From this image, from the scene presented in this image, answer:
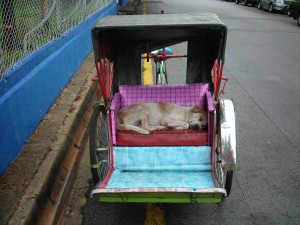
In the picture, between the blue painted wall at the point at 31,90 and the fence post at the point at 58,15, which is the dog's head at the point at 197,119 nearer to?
the blue painted wall at the point at 31,90

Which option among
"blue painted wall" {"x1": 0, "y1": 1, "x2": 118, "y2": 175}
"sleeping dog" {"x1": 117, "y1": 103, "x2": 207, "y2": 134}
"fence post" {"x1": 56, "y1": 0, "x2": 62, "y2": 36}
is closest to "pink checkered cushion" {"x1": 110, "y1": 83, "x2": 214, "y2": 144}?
"sleeping dog" {"x1": 117, "y1": 103, "x2": 207, "y2": 134}

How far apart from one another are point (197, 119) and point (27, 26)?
8.73 feet

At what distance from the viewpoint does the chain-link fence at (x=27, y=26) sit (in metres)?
3.70

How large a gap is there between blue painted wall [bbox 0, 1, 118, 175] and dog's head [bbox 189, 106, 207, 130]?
197 cm

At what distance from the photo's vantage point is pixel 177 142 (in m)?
3.35

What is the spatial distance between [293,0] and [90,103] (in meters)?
14.7

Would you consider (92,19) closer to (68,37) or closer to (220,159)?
(68,37)

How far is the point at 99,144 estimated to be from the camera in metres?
3.67

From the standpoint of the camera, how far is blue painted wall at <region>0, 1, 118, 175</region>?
3.34 m

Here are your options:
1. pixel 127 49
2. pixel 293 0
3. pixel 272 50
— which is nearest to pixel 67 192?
pixel 127 49

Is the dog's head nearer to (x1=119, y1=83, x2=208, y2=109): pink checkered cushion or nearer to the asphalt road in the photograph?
(x1=119, y1=83, x2=208, y2=109): pink checkered cushion

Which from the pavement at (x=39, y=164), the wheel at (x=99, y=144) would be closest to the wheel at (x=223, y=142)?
the wheel at (x=99, y=144)

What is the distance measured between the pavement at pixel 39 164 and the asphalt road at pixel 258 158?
19.0 inches

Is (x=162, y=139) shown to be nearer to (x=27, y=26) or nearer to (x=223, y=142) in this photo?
(x=223, y=142)
